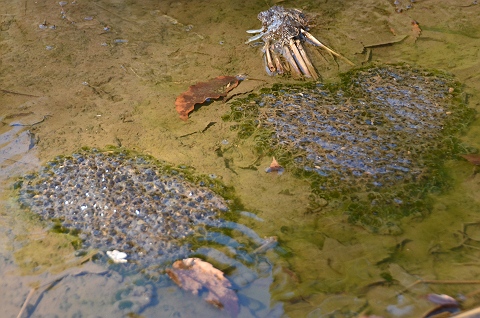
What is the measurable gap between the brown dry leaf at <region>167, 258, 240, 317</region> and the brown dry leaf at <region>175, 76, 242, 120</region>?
2.74 feet

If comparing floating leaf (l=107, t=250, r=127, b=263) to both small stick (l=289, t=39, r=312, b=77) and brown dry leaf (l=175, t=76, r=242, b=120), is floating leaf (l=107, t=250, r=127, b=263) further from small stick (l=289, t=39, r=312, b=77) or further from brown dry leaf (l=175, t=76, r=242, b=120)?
small stick (l=289, t=39, r=312, b=77)

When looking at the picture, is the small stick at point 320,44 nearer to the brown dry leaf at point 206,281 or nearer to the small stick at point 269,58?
the small stick at point 269,58

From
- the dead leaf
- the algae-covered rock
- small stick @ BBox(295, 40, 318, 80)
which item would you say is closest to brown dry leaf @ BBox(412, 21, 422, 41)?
the algae-covered rock

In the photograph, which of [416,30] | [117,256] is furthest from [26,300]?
[416,30]

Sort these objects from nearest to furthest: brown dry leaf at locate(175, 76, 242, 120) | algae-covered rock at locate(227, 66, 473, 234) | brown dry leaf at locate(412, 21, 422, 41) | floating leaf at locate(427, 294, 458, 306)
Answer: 1. floating leaf at locate(427, 294, 458, 306)
2. algae-covered rock at locate(227, 66, 473, 234)
3. brown dry leaf at locate(175, 76, 242, 120)
4. brown dry leaf at locate(412, 21, 422, 41)

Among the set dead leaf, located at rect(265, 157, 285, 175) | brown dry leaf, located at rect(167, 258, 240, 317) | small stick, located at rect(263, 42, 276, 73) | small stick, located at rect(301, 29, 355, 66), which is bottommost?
brown dry leaf, located at rect(167, 258, 240, 317)

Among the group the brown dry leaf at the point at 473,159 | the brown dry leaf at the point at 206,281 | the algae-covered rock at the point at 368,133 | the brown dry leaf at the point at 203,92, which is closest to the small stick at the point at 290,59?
the algae-covered rock at the point at 368,133

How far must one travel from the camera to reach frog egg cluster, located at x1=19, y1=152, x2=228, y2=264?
5.84 feet

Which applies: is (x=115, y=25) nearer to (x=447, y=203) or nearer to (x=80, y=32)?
(x=80, y=32)

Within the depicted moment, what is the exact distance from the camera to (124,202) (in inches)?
75.3

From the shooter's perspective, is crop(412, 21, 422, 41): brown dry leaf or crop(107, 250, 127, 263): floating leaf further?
crop(412, 21, 422, 41): brown dry leaf

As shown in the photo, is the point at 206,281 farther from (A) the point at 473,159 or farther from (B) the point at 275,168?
(A) the point at 473,159

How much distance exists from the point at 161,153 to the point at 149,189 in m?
0.21

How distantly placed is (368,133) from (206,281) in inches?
40.7
